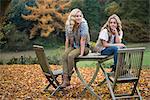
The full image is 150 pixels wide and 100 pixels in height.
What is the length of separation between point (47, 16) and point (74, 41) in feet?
41.7

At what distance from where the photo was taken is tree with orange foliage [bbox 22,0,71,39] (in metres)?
18.9

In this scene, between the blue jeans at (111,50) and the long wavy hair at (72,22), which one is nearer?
the blue jeans at (111,50)

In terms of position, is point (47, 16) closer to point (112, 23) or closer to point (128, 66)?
point (112, 23)

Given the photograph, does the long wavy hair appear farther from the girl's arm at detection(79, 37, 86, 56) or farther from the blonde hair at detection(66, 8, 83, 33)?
the girl's arm at detection(79, 37, 86, 56)

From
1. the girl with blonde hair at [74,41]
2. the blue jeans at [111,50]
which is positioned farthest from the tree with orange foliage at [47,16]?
the blue jeans at [111,50]

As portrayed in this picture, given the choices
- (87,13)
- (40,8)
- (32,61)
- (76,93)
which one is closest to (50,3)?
(40,8)

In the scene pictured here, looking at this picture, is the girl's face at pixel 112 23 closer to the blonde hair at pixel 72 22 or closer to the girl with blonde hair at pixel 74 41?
the girl with blonde hair at pixel 74 41

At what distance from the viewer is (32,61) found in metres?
14.4

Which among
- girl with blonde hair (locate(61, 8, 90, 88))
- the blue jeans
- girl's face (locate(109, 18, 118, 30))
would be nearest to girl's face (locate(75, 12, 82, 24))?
girl with blonde hair (locate(61, 8, 90, 88))

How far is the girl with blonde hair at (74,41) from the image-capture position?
641 cm

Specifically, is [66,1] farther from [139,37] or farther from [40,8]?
[139,37]

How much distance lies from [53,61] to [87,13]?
5978mm

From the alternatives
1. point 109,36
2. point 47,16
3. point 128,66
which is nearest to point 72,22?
point 109,36

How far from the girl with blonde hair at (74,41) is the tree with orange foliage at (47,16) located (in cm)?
1215
